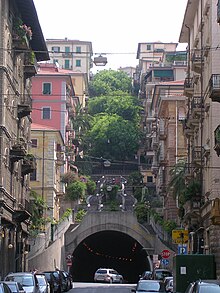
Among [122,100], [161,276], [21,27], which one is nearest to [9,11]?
[21,27]

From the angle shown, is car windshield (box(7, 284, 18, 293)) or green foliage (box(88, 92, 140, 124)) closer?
car windshield (box(7, 284, 18, 293))

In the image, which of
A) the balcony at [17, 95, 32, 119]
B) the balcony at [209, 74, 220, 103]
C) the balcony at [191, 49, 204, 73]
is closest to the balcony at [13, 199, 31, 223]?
the balcony at [17, 95, 32, 119]

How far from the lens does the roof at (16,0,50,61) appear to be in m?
55.3

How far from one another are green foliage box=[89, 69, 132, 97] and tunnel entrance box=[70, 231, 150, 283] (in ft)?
172

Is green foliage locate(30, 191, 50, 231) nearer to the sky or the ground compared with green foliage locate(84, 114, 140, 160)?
nearer to the ground

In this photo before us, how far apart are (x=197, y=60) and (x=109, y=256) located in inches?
2323

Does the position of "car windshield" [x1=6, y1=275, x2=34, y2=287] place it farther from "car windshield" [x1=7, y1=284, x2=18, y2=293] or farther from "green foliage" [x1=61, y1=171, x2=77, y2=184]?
"green foliage" [x1=61, y1=171, x2=77, y2=184]

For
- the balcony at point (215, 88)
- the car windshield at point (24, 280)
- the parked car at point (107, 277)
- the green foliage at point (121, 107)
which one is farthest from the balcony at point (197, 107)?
the green foliage at point (121, 107)

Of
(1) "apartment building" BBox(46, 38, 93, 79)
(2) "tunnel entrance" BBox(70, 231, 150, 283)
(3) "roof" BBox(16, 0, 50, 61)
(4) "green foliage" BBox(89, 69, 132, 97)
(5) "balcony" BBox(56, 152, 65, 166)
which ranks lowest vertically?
(2) "tunnel entrance" BBox(70, 231, 150, 283)

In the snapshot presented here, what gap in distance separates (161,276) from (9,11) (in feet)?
60.7

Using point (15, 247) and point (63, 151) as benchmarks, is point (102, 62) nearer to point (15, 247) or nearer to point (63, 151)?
point (15, 247)

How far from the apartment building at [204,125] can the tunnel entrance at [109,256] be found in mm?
35076

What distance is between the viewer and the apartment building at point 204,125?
49.1 meters

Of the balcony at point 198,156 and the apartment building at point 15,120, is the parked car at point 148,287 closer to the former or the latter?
the apartment building at point 15,120
